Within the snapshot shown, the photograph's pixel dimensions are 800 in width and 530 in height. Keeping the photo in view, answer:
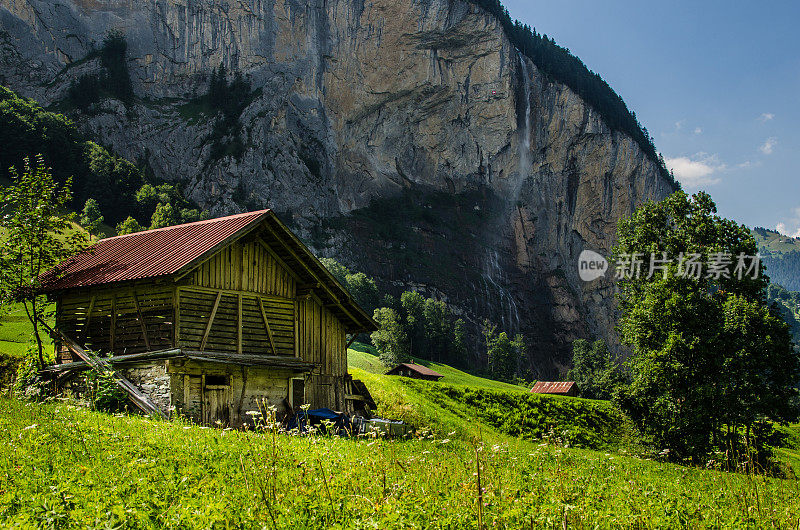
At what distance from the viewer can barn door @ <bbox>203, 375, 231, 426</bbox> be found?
20250 millimetres

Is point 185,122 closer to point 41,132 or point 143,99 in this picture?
point 143,99

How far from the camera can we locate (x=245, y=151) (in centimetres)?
12650

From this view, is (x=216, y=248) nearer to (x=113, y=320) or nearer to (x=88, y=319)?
(x=113, y=320)

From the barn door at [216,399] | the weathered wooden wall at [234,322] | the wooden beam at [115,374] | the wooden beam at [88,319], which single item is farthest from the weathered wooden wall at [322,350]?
the wooden beam at [88,319]

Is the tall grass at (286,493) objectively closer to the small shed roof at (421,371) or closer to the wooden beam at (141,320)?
the wooden beam at (141,320)

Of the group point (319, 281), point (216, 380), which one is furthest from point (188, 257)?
point (319, 281)

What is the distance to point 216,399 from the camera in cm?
2059

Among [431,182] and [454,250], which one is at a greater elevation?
[431,182]

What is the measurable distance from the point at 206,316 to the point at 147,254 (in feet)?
10.3

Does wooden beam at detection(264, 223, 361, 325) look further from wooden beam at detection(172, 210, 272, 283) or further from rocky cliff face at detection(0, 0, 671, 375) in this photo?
rocky cliff face at detection(0, 0, 671, 375)

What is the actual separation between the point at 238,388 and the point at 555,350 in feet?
425

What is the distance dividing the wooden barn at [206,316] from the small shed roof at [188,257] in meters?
0.05

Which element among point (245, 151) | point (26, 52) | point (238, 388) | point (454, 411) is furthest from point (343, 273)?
point (238, 388)

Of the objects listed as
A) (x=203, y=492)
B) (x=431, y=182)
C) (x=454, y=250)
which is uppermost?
(x=431, y=182)
